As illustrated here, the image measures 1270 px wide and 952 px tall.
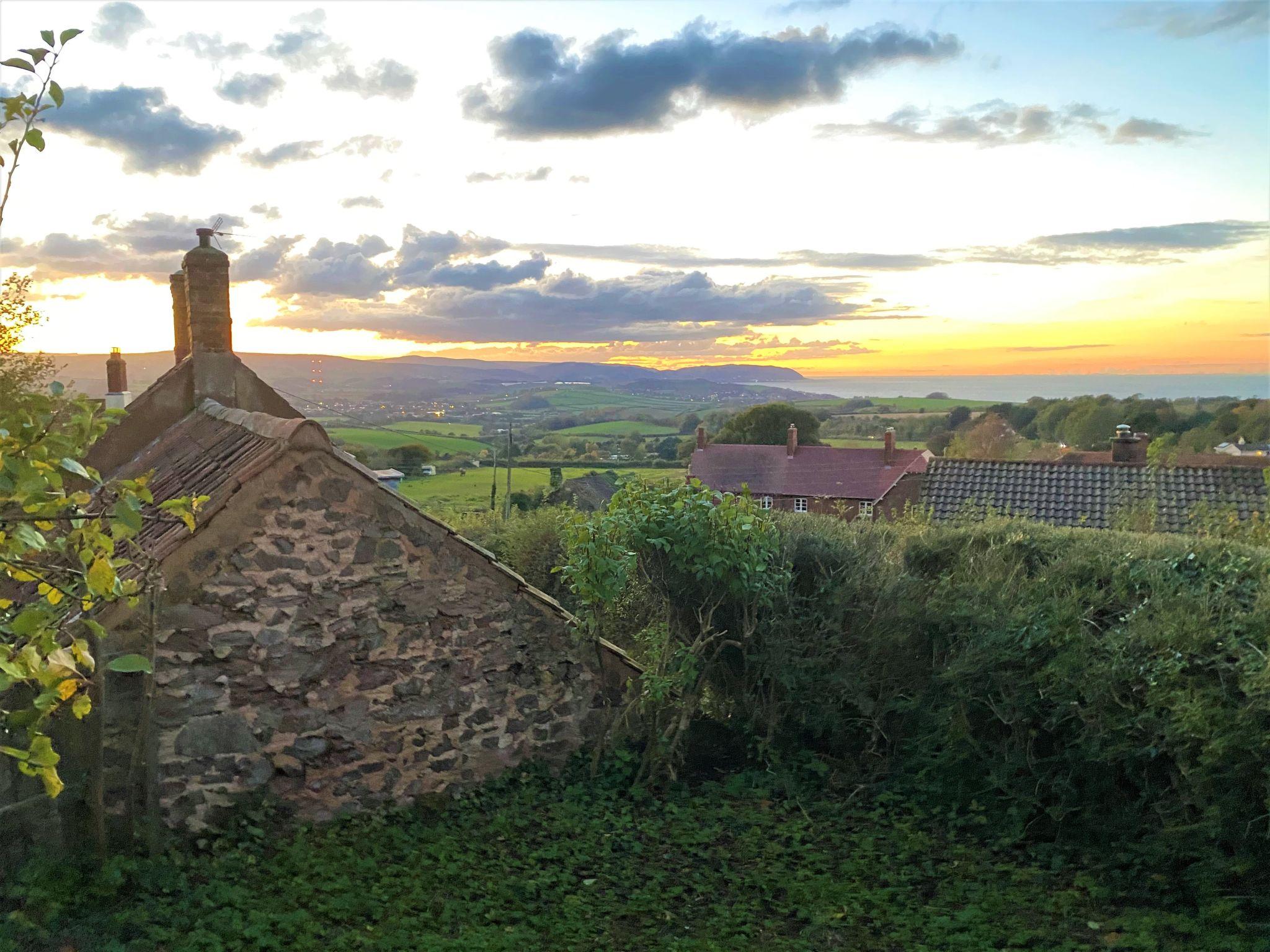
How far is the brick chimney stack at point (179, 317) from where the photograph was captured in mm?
11352

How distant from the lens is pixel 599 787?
8.43m

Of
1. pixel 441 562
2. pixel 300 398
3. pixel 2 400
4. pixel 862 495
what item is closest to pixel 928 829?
pixel 441 562

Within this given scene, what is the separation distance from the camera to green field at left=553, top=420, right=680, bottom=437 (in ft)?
201

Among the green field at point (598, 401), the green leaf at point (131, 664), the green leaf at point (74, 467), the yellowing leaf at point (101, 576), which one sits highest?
the green field at point (598, 401)

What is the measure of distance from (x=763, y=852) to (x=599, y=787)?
1.83m

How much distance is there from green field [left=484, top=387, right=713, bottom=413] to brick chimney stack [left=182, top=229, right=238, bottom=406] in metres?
27.2

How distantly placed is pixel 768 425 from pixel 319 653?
153ft

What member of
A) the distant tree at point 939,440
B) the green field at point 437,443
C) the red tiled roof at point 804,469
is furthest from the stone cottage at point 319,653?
the distant tree at point 939,440

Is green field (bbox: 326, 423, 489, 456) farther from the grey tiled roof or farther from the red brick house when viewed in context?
the grey tiled roof

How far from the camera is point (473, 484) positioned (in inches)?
1699

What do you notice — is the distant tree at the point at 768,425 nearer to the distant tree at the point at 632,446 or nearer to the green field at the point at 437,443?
the distant tree at the point at 632,446

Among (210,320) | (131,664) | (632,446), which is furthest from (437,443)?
(131,664)

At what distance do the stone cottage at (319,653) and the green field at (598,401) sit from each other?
98.8 ft

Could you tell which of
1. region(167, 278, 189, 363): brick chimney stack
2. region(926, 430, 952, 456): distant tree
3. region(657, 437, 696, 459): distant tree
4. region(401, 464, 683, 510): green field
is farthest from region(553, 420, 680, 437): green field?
region(167, 278, 189, 363): brick chimney stack
